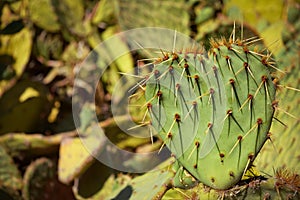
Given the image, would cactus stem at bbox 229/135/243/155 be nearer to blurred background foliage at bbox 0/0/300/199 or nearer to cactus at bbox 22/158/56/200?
blurred background foliage at bbox 0/0/300/199

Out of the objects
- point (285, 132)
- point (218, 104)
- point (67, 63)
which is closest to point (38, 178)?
point (67, 63)

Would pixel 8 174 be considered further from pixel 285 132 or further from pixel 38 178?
pixel 285 132

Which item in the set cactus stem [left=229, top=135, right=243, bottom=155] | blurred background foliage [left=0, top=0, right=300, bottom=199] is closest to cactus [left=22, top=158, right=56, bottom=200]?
blurred background foliage [left=0, top=0, right=300, bottom=199]

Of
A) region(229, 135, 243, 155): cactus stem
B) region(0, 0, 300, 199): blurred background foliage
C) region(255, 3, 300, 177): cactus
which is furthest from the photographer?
region(0, 0, 300, 199): blurred background foliage

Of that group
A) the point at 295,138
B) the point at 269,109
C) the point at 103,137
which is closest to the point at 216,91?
the point at 269,109

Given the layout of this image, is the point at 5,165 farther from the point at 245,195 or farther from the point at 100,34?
the point at 245,195

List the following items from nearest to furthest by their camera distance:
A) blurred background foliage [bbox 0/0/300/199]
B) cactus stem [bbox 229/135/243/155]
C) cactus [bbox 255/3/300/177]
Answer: cactus stem [bbox 229/135/243/155] → cactus [bbox 255/3/300/177] → blurred background foliage [bbox 0/0/300/199]

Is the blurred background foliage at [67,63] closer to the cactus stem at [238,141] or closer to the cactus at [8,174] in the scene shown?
the cactus at [8,174]
